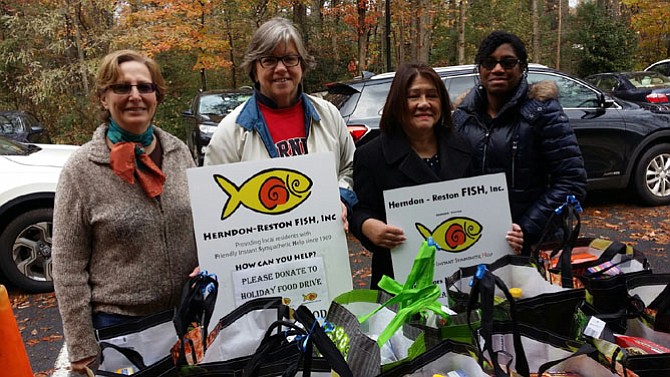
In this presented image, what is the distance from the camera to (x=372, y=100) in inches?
252

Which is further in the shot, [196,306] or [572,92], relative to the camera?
[572,92]

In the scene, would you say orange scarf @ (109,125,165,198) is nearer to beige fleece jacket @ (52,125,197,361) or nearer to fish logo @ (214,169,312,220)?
beige fleece jacket @ (52,125,197,361)

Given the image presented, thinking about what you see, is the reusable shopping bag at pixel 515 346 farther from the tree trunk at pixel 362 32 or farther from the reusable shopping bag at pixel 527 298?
the tree trunk at pixel 362 32

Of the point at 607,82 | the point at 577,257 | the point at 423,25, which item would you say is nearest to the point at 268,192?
the point at 577,257

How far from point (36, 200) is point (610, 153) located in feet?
21.8

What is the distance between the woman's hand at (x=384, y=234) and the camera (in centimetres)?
201

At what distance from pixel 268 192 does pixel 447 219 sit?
682mm

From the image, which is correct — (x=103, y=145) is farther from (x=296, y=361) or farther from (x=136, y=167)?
(x=296, y=361)

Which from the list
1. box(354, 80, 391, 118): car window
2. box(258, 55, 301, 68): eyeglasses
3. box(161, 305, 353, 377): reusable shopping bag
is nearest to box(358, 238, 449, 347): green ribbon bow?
box(161, 305, 353, 377): reusable shopping bag

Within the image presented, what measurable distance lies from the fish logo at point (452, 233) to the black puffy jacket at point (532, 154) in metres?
0.41

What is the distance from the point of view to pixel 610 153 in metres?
6.81

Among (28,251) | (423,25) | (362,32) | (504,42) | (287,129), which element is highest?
(362,32)

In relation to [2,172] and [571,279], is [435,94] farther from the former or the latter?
[2,172]

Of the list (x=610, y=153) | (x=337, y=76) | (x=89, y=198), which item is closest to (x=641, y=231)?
(x=610, y=153)
